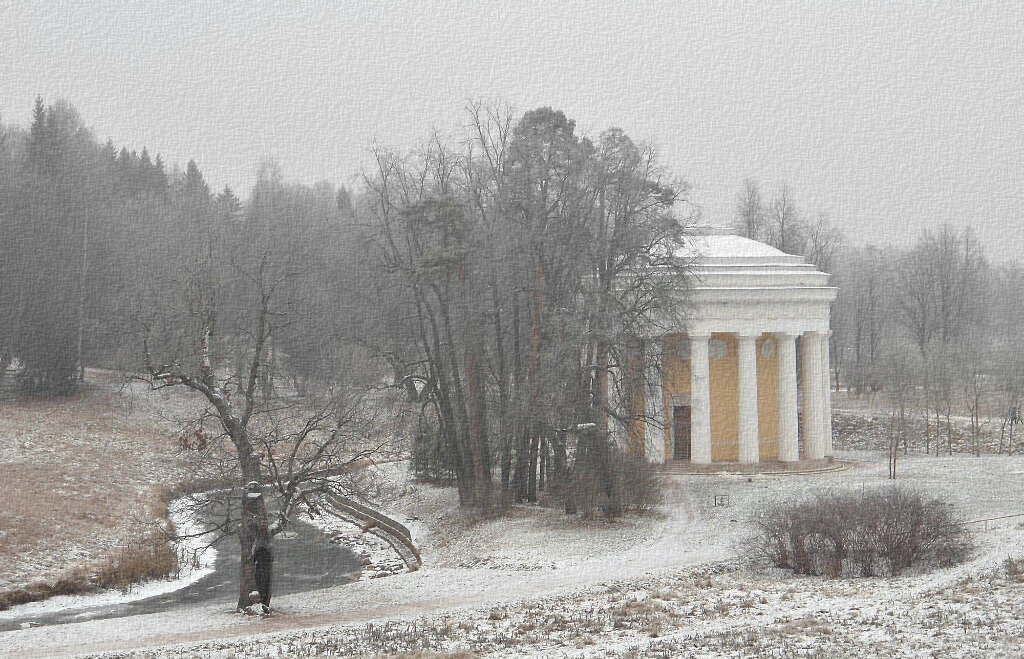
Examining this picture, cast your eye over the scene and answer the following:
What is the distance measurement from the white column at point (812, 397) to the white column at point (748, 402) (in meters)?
2.69

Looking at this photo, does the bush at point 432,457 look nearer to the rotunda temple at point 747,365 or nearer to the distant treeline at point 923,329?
the rotunda temple at point 747,365

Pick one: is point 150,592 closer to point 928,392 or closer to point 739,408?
point 739,408

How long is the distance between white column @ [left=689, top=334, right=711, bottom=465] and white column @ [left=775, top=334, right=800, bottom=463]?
2899mm

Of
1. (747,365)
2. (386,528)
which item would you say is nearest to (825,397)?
(747,365)

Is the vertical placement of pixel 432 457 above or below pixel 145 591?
above

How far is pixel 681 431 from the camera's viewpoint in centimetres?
3366

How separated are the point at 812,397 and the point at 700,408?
4.77 metres

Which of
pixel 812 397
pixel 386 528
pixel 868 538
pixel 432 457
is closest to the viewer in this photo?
pixel 868 538

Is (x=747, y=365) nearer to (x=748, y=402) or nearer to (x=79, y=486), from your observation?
(x=748, y=402)

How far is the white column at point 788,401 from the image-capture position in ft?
108

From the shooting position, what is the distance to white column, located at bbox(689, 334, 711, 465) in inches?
1256

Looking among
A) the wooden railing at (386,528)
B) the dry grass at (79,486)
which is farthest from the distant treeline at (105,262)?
the wooden railing at (386,528)

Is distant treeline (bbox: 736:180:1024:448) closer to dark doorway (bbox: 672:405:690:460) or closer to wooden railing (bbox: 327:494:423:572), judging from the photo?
dark doorway (bbox: 672:405:690:460)

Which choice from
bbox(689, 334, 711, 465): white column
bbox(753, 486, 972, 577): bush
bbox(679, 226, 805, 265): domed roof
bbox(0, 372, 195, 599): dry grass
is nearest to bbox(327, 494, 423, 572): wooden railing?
bbox(0, 372, 195, 599): dry grass
